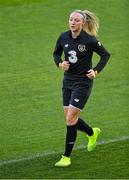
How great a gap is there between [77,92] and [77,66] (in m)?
0.41

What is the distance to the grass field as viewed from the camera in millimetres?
10906

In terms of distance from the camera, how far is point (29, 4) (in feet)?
76.3

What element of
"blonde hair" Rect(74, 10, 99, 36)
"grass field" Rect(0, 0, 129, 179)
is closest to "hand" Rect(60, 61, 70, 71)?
"blonde hair" Rect(74, 10, 99, 36)

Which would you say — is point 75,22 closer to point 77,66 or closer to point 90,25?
point 90,25

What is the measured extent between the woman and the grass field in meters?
0.63

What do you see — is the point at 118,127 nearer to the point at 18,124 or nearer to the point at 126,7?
the point at 18,124

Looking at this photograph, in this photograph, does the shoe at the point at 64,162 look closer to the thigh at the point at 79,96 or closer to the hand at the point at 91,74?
the thigh at the point at 79,96

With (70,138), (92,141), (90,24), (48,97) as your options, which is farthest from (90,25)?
(48,97)

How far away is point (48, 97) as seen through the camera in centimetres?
1474

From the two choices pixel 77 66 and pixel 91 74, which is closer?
pixel 91 74

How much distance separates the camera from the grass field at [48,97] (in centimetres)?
1091

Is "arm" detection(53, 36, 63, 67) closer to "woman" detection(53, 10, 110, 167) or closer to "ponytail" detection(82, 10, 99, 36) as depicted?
"woman" detection(53, 10, 110, 167)

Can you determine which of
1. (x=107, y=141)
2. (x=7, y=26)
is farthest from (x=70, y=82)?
(x=7, y=26)

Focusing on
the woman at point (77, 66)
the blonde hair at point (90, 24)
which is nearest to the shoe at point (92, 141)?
the woman at point (77, 66)
